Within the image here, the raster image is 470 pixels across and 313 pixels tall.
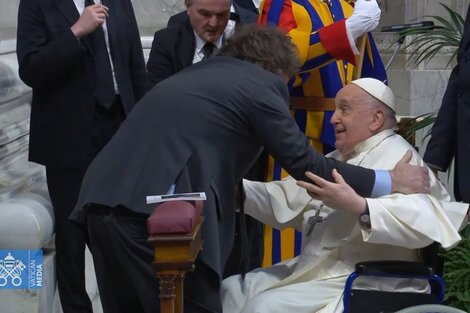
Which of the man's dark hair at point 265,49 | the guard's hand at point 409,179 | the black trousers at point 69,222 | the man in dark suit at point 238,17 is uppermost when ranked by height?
the man's dark hair at point 265,49

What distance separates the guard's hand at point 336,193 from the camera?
370 cm

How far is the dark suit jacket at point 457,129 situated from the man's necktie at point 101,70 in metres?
1.25

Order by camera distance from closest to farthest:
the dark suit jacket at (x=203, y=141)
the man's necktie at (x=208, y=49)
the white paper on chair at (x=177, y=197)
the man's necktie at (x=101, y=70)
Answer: the white paper on chair at (x=177, y=197) < the dark suit jacket at (x=203, y=141) < the man's necktie at (x=101, y=70) < the man's necktie at (x=208, y=49)

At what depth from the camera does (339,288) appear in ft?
13.1

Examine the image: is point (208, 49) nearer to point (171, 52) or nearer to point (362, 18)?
point (171, 52)

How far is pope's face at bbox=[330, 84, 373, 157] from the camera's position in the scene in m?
4.17

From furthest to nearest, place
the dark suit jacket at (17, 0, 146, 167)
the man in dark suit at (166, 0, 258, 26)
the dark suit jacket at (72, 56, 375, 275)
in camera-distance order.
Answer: the man in dark suit at (166, 0, 258, 26) → the dark suit jacket at (17, 0, 146, 167) → the dark suit jacket at (72, 56, 375, 275)

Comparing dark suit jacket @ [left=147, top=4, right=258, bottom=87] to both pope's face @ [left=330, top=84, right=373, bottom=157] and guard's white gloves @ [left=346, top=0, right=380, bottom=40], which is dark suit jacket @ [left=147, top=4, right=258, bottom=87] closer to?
guard's white gloves @ [left=346, top=0, right=380, bottom=40]

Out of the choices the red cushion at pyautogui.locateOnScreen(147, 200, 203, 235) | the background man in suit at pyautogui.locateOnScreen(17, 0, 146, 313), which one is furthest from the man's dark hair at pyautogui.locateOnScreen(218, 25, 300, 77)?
the background man in suit at pyautogui.locateOnScreen(17, 0, 146, 313)

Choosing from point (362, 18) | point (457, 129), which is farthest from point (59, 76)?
point (457, 129)

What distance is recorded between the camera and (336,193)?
370cm

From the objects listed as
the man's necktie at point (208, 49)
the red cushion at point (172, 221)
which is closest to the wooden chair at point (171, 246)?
the red cushion at point (172, 221)

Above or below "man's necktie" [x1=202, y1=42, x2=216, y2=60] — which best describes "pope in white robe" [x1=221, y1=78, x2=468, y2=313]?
below

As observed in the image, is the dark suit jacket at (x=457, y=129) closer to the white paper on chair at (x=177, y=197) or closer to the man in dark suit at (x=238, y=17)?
the man in dark suit at (x=238, y=17)
